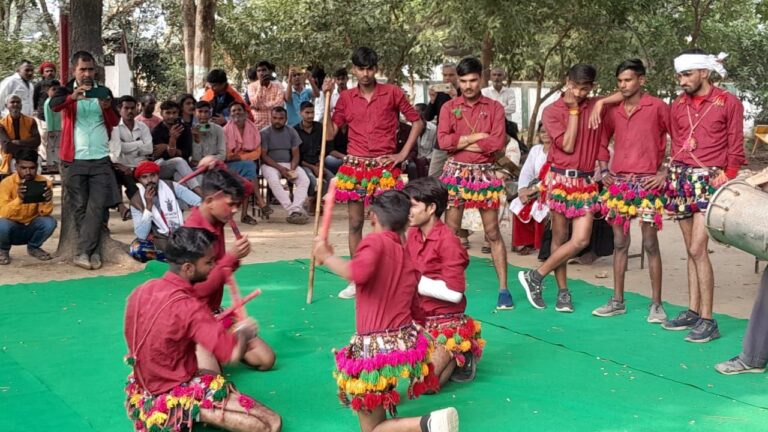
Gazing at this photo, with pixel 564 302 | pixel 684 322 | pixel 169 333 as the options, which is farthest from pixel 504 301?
pixel 169 333

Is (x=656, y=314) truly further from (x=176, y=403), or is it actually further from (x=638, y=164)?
(x=176, y=403)

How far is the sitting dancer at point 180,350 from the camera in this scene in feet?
13.7

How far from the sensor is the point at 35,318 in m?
6.69

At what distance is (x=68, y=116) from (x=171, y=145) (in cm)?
261

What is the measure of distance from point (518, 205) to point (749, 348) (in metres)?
3.80

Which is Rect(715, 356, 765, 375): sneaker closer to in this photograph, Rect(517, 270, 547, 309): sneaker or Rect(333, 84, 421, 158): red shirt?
Rect(517, 270, 547, 309): sneaker

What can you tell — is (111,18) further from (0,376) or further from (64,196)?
(0,376)

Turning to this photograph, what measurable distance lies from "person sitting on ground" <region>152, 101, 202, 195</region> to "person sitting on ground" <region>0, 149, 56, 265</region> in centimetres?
207

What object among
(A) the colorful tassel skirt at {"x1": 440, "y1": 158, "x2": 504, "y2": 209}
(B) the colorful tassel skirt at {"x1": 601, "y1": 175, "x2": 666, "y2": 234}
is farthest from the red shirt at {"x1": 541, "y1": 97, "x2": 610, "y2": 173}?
(A) the colorful tassel skirt at {"x1": 440, "y1": 158, "x2": 504, "y2": 209}

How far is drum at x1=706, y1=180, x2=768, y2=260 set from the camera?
17.4 ft

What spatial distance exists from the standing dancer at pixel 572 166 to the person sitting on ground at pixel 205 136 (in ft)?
16.5

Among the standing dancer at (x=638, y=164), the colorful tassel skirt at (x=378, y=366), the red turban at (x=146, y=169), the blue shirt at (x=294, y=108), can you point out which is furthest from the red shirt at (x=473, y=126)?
the blue shirt at (x=294, y=108)

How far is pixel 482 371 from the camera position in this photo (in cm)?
556

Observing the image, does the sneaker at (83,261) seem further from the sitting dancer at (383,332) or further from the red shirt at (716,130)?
the red shirt at (716,130)
